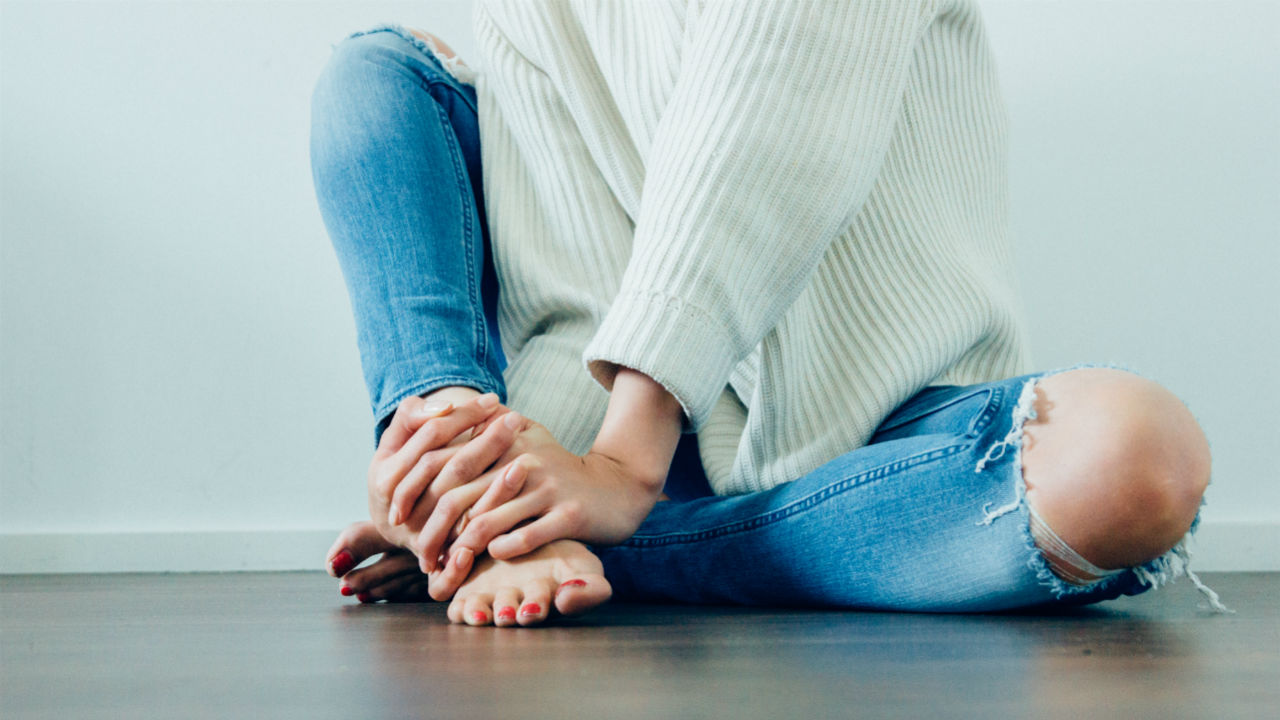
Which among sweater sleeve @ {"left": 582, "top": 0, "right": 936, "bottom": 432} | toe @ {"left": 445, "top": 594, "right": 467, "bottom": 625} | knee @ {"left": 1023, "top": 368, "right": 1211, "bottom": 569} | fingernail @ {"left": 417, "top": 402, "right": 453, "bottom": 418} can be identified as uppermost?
sweater sleeve @ {"left": 582, "top": 0, "right": 936, "bottom": 432}

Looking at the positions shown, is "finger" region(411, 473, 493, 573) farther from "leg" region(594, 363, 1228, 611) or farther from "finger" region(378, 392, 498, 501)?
"leg" region(594, 363, 1228, 611)

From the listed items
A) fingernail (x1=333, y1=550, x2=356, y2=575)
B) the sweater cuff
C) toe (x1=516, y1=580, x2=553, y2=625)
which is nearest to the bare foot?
toe (x1=516, y1=580, x2=553, y2=625)

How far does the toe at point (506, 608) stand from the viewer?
55 cm

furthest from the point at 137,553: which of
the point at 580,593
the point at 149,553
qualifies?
the point at 580,593

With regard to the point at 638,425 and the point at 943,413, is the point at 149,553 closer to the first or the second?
the point at 638,425

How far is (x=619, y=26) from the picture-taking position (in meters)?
0.86

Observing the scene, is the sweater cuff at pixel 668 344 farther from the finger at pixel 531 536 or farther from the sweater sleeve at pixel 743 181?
the finger at pixel 531 536

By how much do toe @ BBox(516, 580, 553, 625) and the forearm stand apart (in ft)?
0.34

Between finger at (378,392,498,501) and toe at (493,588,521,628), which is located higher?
finger at (378,392,498,501)

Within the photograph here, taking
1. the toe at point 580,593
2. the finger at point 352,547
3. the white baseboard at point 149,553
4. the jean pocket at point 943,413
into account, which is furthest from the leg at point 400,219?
the white baseboard at point 149,553

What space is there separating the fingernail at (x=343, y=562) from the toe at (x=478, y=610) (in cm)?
26

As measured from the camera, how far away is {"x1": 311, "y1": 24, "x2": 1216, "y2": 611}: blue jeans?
1.94ft

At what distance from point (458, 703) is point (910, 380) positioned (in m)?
0.49

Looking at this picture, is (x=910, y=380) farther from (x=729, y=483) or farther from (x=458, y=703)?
(x=458, y=703)
